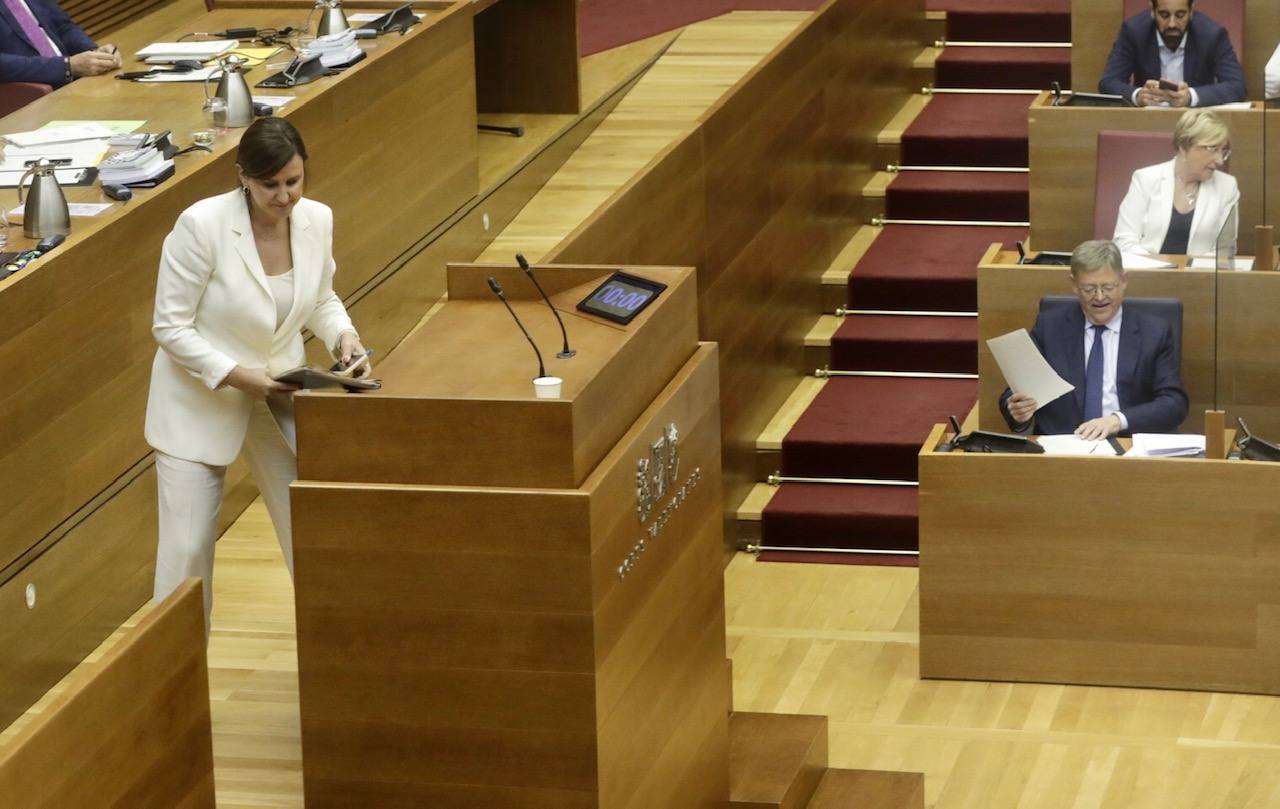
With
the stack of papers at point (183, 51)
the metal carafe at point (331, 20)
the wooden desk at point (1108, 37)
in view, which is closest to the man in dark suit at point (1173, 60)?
the wooden desk at point (1108, 37)

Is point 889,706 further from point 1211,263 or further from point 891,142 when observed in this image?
point 891,142

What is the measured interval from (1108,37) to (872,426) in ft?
4.38

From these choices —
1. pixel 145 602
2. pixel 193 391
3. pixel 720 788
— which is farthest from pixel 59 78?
pixel 720 788

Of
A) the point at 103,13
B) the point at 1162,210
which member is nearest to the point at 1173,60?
the point at 1162,210

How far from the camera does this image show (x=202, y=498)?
9.70ft

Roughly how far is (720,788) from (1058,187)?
8.63 ft

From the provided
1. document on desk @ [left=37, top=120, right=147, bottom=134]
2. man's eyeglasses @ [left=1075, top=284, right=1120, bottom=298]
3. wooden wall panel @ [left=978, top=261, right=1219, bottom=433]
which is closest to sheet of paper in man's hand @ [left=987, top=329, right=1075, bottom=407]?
man's eyeglasses @ [left=1075, top=284, right=1120, bottom=298]

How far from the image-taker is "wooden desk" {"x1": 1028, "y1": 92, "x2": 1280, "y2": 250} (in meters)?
5.22

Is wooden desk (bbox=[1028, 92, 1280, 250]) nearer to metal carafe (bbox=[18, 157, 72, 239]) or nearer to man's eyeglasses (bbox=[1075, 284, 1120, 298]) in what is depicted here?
man's eyeglasses (bbox=[1075, 284, 1120, 298])

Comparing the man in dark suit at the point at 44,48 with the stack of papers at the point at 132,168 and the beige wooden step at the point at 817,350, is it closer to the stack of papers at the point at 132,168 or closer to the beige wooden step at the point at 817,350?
the stack of papers at the point at 132,168

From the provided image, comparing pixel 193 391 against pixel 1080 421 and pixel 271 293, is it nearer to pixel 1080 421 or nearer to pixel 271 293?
pixel 271 293

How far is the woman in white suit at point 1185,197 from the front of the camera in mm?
4812

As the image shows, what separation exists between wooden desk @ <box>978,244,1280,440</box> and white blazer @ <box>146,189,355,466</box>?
2136 millimetres

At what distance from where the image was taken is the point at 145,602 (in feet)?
12.4
